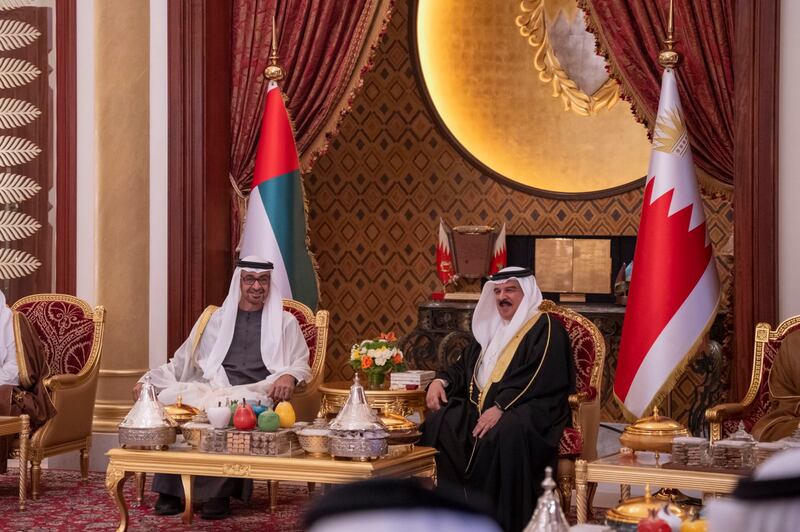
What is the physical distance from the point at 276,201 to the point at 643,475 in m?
3.36

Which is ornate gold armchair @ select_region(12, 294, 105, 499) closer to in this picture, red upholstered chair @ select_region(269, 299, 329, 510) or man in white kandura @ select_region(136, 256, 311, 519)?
man in white kandura @ select_region(136, 256, 311, 519)

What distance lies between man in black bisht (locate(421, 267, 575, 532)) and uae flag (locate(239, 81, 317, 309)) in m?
1.65

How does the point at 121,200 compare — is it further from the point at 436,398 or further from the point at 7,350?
the point at 436,398

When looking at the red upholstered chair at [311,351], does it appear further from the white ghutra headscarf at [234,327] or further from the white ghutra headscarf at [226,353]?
the white ghutra headscarf at [234,327]

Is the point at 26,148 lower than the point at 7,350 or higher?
higher

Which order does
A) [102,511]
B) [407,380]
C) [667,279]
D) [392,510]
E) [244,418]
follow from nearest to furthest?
[392,510] < [244,418] < [102,511] < [667,279] < [407,380]

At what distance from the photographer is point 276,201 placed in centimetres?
710

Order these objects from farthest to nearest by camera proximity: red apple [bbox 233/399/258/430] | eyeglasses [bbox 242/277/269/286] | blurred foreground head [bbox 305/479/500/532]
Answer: eyeglasses [bbox 242/277/269/286] < red apple [bbox 233/399/258/430] < blurred foreground head [bbox 305/479/500/532]

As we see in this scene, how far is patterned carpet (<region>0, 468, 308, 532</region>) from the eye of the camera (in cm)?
545

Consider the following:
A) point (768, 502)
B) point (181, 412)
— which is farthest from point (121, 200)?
point (768, 502)

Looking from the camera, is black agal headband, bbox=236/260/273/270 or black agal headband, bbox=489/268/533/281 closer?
black agal headband, bbox=489/268/533/281

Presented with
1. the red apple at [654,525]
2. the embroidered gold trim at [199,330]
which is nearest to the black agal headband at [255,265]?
the embroidered gold trim at [199,330]

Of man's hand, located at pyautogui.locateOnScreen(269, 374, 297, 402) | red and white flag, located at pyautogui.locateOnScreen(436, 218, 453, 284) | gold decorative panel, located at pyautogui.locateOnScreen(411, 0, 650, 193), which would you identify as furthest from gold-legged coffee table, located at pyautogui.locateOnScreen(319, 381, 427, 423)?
gold decorative panel, located at pyautogui.locateOnScreen(411, 0, 650, 193)

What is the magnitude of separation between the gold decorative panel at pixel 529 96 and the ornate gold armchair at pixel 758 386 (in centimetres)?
342
